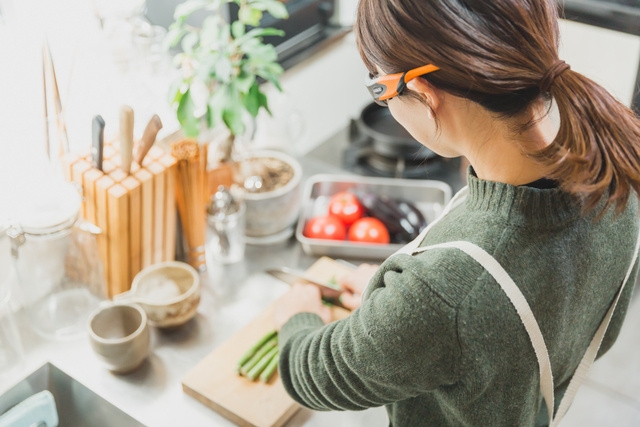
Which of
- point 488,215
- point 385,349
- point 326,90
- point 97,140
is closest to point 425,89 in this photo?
point 488,215

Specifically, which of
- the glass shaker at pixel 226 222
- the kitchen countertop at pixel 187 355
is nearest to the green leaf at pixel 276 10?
the glass shaker at pixel 226 222

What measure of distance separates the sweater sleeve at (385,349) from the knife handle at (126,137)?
1.55ft

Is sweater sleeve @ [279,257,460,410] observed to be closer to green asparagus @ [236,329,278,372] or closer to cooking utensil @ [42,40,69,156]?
green asparagus @ [236,329,278,372]

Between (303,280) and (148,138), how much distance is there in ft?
1.16

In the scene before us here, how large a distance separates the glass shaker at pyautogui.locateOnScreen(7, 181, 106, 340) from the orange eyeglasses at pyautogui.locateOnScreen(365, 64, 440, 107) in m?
0.53

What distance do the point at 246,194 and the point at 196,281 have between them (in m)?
0.24

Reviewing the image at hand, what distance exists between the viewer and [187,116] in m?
1.18

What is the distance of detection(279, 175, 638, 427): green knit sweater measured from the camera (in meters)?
0.70

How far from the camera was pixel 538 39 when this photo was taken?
697 mm

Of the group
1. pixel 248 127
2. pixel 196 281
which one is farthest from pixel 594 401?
pixel 248 127

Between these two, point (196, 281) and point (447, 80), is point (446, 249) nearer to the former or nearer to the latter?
point (447, 80)

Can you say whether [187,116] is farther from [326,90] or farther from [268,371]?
[326,90]

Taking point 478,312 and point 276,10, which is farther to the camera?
point 276,10

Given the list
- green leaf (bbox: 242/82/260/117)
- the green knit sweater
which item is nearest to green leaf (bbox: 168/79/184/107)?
green leaf (bbox: 242/82/260/117)
